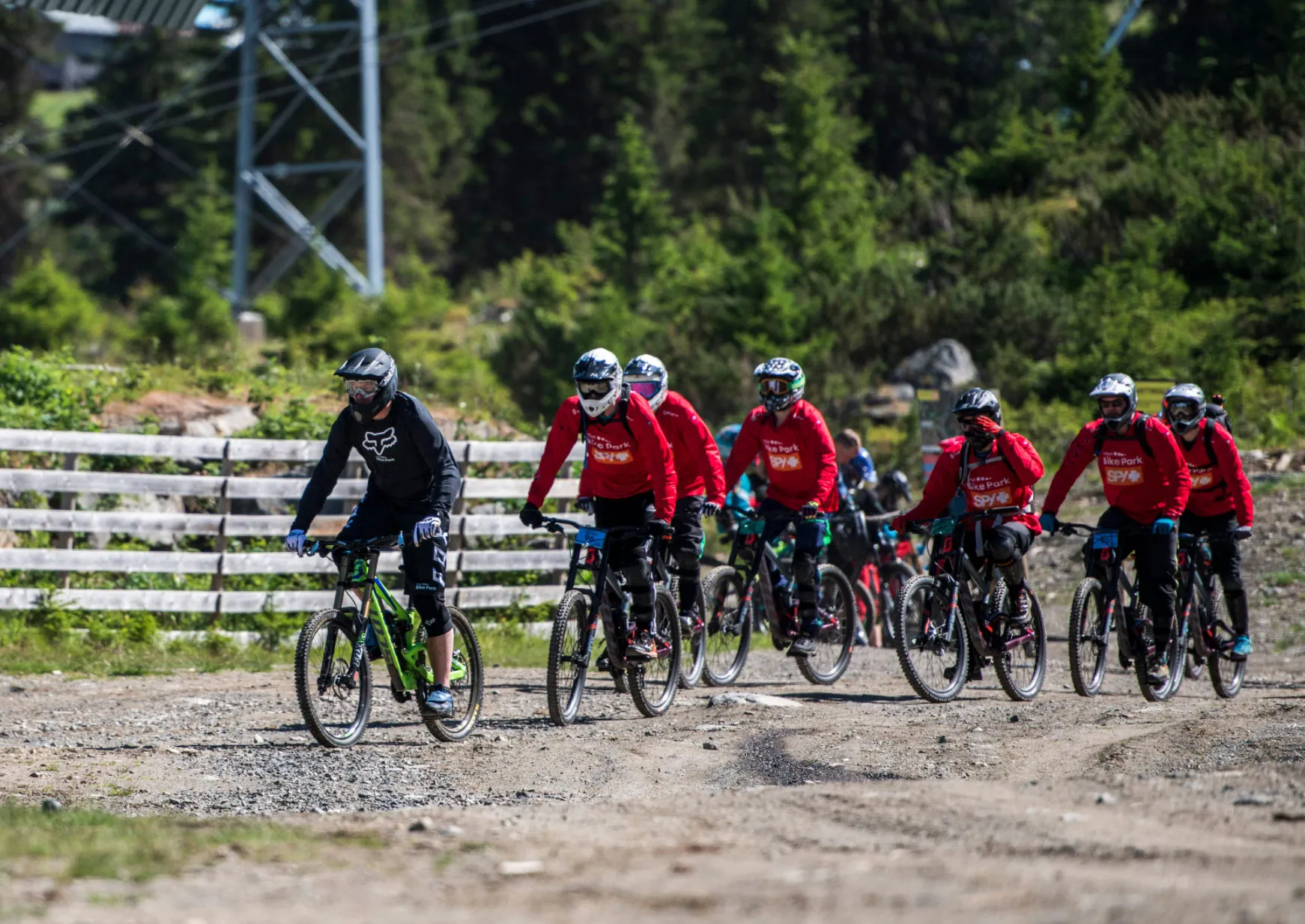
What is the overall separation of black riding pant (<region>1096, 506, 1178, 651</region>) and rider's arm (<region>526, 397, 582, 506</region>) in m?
4.14

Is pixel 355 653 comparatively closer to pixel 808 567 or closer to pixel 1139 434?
pixel 808 567

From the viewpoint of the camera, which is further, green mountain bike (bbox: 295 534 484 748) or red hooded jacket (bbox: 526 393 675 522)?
red hooded jacket (bbox: 526 393 675 522)

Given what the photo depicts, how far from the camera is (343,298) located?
120 ft

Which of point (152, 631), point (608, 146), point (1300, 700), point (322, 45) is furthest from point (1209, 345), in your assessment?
point (322, 45)

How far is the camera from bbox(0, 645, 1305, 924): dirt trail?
5.09 m

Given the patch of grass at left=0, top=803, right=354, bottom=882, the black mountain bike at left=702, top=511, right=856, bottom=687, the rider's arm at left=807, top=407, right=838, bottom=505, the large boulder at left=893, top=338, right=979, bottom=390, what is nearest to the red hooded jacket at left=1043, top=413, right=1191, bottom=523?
the rider's arm at left=807, top=407, right=838, bottom=505

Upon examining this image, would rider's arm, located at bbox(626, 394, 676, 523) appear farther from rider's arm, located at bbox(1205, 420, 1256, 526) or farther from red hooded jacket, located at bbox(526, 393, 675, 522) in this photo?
rider's arm, located at bbox(1205, 420, 1256, 526)

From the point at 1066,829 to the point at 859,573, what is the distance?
9.33 metres

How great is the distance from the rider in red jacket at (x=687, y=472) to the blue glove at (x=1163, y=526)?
3178mm

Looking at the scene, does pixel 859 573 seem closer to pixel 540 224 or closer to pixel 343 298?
pixel 343 298

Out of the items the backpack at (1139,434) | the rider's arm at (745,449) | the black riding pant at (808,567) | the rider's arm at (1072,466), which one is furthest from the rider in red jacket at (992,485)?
the rider's arm at (745,449)

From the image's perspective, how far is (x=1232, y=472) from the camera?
12.7m

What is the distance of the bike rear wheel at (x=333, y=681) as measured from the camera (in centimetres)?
910

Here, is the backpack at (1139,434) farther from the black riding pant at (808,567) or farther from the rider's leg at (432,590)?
the rider's leg at (432,590)
